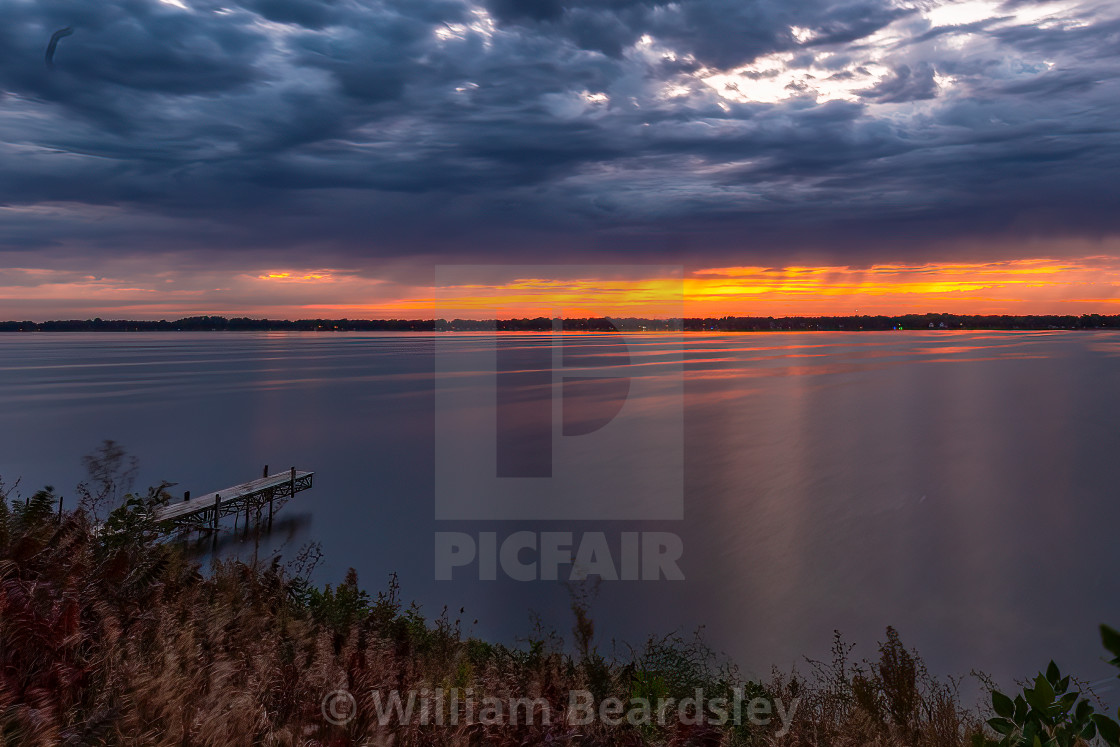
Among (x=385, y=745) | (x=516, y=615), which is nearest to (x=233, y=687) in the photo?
(x=385, y=745)

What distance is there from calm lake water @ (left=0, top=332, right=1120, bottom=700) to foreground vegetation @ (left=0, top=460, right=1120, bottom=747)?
20.4ft

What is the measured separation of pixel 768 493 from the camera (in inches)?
938


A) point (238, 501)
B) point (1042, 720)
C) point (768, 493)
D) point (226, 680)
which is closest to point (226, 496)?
point (238, 501)

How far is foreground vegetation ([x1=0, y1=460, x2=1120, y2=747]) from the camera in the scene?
3.36m

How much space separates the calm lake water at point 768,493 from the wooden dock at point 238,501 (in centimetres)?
71

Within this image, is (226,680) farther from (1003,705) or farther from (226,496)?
(226,496)

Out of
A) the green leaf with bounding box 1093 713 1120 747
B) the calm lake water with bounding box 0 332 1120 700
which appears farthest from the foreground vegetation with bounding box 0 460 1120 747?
the calm lake water with bounding box 0 332 1120 700

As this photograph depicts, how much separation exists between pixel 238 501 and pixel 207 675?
62.2ft

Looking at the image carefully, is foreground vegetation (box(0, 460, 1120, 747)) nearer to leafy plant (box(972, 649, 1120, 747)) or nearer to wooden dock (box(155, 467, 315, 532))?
leafy plant (box(972, 649, 1120, 747))

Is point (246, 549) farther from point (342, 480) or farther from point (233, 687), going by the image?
point (233, 687)

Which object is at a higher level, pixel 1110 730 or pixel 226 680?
pixel 1110 730

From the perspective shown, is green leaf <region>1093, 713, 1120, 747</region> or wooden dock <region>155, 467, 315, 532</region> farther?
wooden dock <region>155, 467, 315, 532</region>

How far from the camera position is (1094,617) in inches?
556

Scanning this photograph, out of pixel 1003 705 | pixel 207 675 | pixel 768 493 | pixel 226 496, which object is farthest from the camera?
pixel 768 493
